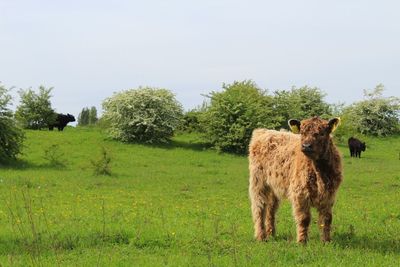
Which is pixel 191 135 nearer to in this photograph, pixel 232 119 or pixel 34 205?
pixel 232 119

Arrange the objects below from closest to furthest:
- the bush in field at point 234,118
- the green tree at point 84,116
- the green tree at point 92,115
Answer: the bush in field at point 234,118
the green tree at point 92,115
the green tree at point 84,116

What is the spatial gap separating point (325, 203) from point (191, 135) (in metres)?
34.7

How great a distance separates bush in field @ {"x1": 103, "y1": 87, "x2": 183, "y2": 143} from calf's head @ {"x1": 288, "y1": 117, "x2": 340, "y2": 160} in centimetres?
2965

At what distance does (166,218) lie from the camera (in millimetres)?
13008

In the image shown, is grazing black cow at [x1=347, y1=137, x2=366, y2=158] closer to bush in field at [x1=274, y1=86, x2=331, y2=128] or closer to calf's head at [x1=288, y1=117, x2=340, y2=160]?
bush in field at [x1=274, y1=86, x2=331, y2=128]

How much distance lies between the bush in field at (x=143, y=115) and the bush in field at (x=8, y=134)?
368 inches

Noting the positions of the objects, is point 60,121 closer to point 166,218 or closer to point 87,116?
point 87,116

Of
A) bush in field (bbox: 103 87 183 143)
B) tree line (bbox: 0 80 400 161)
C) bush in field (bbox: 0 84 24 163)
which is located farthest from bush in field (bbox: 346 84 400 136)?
bush in field (bbox: 0 84 24 163)

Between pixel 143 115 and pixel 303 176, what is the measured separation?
3132cm

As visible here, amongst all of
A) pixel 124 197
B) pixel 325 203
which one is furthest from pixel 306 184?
pixel 124 197

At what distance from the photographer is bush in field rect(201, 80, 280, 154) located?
125 ft

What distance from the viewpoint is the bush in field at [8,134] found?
29.7 m

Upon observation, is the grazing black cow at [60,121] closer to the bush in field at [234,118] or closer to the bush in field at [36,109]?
the bush in field at [36,109]

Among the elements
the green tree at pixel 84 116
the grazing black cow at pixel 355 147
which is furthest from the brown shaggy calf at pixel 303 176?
the green tree at pixel 84 116
